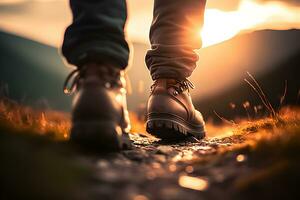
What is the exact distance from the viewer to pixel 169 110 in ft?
11.2

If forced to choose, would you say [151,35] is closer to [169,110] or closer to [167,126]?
[169,110]

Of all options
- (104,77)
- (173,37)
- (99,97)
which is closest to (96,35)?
(104,77)

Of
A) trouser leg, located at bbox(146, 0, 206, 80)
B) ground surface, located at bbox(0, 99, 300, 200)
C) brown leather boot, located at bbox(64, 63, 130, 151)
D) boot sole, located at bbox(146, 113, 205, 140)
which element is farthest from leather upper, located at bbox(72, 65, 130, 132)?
trouser leg, located at bbox(146, 0, 206, 80)

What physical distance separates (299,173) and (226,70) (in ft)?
135

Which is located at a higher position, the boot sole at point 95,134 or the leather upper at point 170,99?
the leather upper at point 170,99

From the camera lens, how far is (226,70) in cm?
4162

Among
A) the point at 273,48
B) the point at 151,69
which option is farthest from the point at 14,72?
the point at 151,69

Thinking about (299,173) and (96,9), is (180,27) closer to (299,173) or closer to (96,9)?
(96,9)

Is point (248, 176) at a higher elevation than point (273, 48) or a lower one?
lower

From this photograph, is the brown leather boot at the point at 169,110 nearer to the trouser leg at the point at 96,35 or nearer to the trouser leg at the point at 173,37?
the trouser leg at the point at 173,37

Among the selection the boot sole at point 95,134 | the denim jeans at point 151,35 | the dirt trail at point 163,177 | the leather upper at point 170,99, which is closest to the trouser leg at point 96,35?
the denim jeans at point 151,35

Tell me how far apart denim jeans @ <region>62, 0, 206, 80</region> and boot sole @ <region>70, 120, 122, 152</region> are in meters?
0.46

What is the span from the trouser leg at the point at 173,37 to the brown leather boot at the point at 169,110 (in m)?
0.10

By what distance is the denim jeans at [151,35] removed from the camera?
2.44 m
